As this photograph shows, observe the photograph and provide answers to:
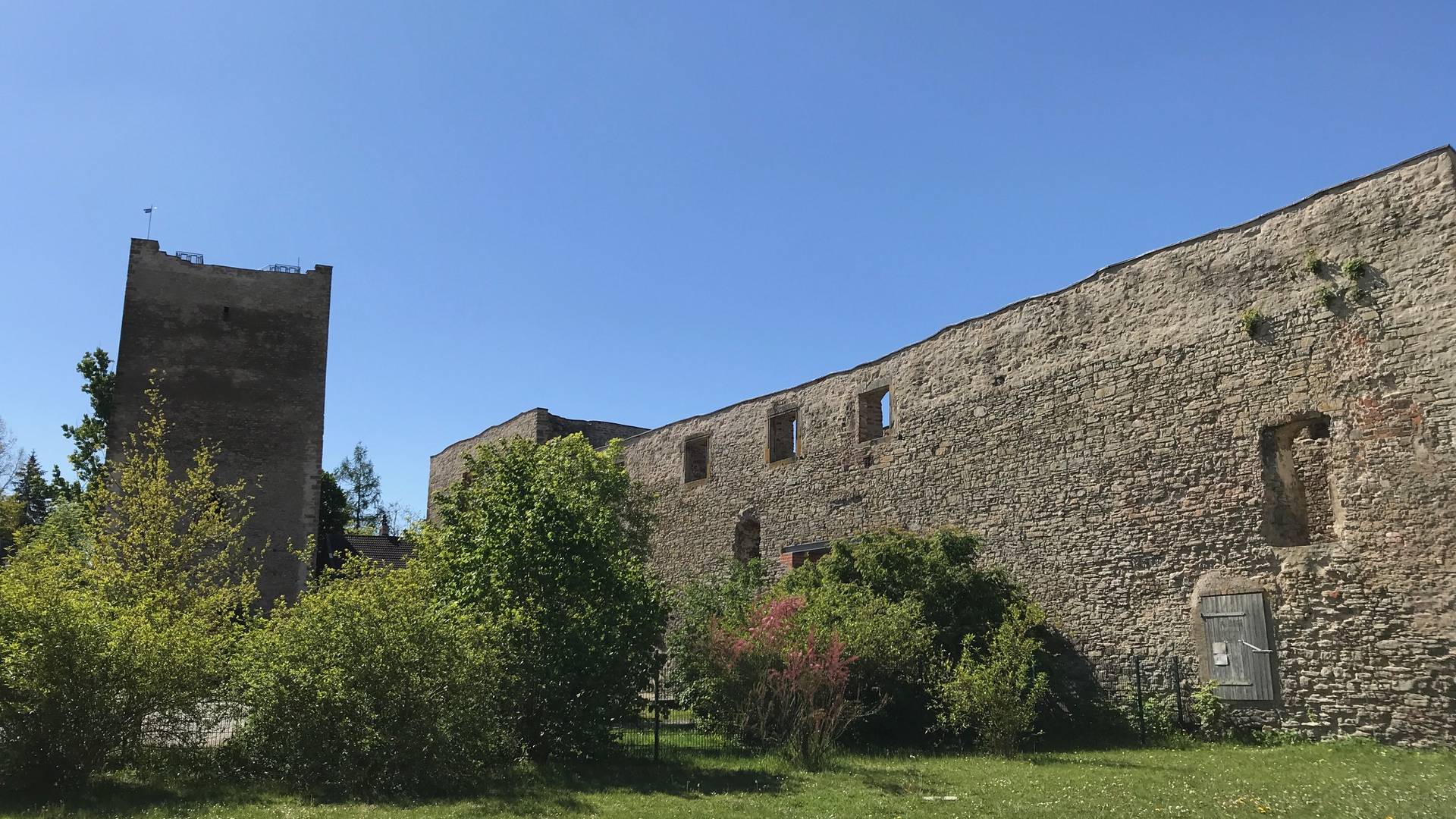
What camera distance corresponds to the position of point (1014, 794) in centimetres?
985

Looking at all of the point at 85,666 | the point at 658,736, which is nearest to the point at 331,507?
the point at 658,736

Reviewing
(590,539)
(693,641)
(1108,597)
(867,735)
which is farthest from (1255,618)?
(590,539)

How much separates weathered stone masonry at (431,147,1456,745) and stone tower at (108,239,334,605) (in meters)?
15.9

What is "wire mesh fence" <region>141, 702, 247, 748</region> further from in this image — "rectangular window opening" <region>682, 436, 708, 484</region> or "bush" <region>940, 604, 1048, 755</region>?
"rectangular window opening" <region>682, 436, 708, 484</region>

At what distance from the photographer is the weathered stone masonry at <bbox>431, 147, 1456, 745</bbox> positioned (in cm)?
1242

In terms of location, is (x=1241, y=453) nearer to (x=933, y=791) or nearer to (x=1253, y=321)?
(x=1253, y=321)

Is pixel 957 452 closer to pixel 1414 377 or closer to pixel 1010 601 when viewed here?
pixel 1010 601

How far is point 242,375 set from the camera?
89.2 ft

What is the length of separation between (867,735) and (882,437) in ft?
23.0

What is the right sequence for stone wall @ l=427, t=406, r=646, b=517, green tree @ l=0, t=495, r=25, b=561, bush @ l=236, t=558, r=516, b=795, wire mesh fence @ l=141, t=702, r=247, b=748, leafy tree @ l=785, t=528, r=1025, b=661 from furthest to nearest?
green tree @ l=0, t=495, r=25, b=561 < stone wall @ l=427, t=406, r=646, b=517 < leafy tree @ l=785, t=528, r=1025, b=661 < wire mesh fence @ l=141, t=702, r=247, b=748 < bush @ l=236, t=558, r=516, b=795

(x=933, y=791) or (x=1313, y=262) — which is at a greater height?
(x=1313, y=262)

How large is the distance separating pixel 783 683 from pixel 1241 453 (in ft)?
23.8

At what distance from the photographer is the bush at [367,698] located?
10.3 m

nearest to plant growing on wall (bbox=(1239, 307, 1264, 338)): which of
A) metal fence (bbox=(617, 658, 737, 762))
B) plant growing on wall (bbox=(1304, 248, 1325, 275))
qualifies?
plant growing on wall (bbox=(1304, 248, 1325, 275))
